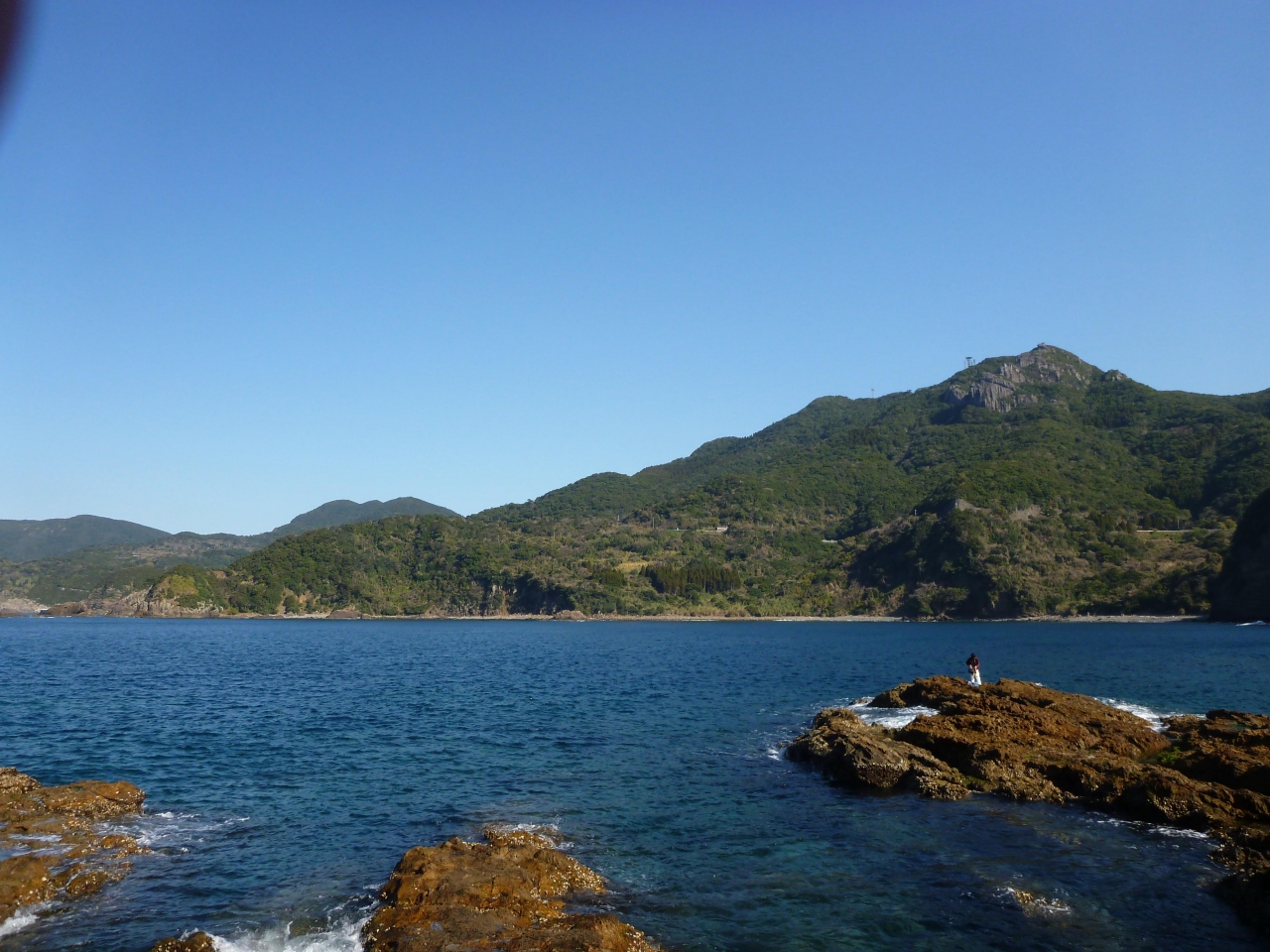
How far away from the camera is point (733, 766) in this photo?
29.8 metres

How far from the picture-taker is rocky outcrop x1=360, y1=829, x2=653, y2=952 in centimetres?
1389

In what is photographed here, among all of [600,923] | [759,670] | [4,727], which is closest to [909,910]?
[600,923]

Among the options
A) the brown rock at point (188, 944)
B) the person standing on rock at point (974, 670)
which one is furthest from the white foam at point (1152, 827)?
the brown rock at point (188, 944)

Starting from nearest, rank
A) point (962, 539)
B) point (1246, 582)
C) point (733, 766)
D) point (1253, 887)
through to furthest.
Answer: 1. point (1253, 887)
2. point (733, 766)
3. point (1246, 582)
4. point (962, 539)

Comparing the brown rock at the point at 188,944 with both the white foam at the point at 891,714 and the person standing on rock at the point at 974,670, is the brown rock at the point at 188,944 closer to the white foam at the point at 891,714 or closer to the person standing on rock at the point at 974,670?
the white foam at the point at 891,714

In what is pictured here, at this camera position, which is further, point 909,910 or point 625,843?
point 625,843

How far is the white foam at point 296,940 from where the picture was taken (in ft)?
47.0

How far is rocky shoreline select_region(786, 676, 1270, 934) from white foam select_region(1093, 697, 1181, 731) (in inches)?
27.0

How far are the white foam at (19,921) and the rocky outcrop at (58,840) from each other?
0.15m

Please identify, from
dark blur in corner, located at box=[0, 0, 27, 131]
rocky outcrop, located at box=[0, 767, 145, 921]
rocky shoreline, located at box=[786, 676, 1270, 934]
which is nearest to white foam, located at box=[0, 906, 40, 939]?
rocky outcrop, located at box=[0, 767, 145, 921]

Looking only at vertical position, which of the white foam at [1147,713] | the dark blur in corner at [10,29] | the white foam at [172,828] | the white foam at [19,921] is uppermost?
the dark blur in corner at [10,29]

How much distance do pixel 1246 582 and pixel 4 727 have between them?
16307 centimetres

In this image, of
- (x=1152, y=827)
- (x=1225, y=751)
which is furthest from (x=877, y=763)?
(x=1225, y=751)

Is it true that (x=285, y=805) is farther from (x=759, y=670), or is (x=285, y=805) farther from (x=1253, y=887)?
(x=759, y=670)
